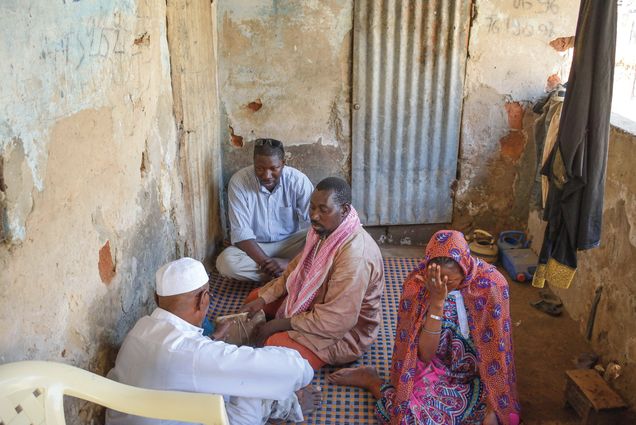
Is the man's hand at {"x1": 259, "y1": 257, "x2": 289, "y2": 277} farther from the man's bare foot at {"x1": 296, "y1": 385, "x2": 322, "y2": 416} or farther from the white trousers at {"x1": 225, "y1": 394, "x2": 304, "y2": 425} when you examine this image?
the white trousers at {"x1": 225, "y1": 394, "x2": 304, "y2": 425}

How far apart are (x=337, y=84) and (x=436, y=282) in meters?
2.70

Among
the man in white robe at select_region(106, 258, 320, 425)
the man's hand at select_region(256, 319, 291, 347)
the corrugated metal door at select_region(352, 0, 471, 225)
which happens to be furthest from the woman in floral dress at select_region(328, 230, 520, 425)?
the corrugated metal door at select_region(352, 0, 471, 225)

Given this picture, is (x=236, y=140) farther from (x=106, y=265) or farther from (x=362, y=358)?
(x=106, y=265)

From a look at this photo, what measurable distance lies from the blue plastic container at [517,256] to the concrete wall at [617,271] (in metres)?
0.78

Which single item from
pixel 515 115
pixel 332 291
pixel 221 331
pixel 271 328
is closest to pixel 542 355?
pixel 332 291

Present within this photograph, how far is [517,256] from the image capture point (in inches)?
195

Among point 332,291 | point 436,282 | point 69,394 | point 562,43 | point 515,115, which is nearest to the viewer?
point 69,394

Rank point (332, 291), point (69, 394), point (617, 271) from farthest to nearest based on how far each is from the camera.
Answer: point (617, 271), point (332, 291), point (69, 394)

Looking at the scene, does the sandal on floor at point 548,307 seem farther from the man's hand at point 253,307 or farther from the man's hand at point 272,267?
the man's hand at point 253,307

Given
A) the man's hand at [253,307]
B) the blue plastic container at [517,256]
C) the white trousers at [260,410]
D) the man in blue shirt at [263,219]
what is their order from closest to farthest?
the white trousers at [260,410], the man's hand at [253,307], the man in blue shirt at [263,219], the blue plastic container at [517,256]

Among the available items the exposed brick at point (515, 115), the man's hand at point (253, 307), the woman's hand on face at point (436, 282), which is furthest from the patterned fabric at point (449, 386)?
the exposed brick at point (515, 115)

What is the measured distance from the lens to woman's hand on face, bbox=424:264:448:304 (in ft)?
8.93

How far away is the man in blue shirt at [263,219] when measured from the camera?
453 centimetres

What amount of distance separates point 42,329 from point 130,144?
3.96ft
